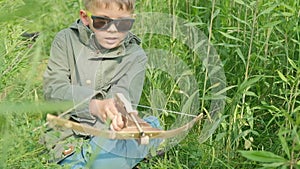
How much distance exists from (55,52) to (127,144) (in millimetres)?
431

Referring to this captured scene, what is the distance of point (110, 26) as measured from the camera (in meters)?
2.17

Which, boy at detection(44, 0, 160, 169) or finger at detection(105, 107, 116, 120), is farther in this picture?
boy at detection(44, 0, 160, 169)

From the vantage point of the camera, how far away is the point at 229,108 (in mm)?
2363

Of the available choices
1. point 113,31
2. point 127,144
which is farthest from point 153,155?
point 113,31

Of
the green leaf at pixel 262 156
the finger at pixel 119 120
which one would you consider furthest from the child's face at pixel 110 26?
the green leaf at pixel 262 156

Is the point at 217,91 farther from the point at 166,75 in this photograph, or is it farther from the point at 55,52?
the point at 55,52

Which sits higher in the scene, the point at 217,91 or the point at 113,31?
the point at 113,31

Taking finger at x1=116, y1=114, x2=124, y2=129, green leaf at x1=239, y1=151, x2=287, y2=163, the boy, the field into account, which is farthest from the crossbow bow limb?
green leaf at x1=239, y1=151, x2=287, y2=163

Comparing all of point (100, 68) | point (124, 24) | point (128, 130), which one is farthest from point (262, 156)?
point (100, 68)

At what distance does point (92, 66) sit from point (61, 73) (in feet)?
0.37

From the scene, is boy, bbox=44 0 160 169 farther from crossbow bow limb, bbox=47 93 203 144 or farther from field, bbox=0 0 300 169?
crossbow bow limb, bbox=47 93 203 144

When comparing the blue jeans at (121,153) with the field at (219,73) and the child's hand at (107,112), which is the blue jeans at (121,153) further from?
the child's hand at (107,112)

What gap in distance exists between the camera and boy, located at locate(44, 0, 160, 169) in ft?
7.13

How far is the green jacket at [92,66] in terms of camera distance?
227 centimetres
